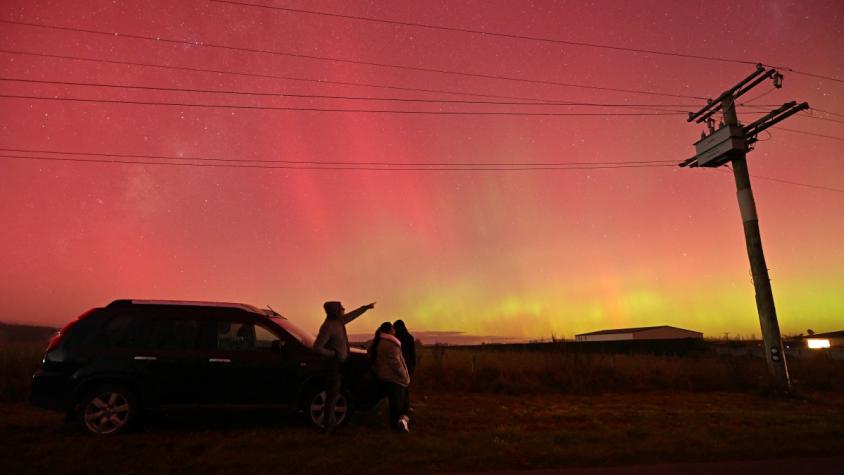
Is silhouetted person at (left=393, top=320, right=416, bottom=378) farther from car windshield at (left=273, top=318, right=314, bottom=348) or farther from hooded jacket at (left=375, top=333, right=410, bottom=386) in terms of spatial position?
car windshield at (left=273, top=318, right=314, bottom=348)

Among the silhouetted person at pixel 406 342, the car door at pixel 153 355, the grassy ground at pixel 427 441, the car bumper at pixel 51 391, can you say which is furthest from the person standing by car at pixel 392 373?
the car bumper at pixel 51 391

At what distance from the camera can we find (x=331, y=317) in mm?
7652

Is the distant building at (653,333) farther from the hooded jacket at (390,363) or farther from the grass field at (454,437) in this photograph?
the hooded jacket at (390,363)

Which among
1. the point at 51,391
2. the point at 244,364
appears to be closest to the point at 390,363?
Result: the point at 244,364

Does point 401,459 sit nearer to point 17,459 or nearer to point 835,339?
point 17,459

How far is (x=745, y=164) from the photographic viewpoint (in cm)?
1611

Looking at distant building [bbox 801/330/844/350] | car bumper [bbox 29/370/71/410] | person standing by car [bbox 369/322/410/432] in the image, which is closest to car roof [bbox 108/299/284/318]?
car bumper [bbox 29/370/71/410]

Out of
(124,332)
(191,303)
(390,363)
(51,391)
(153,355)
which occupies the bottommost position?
(51,391)

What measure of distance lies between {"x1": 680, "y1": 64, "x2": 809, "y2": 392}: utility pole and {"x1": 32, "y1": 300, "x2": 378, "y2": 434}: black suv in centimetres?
1337

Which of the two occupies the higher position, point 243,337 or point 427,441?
point 243,337

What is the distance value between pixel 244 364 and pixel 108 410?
1994mm

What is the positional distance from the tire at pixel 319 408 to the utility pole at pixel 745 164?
1332 cm

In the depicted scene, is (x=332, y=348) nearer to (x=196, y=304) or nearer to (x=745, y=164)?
(x=196, y=304)

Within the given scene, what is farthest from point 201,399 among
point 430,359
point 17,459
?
point 430,359
